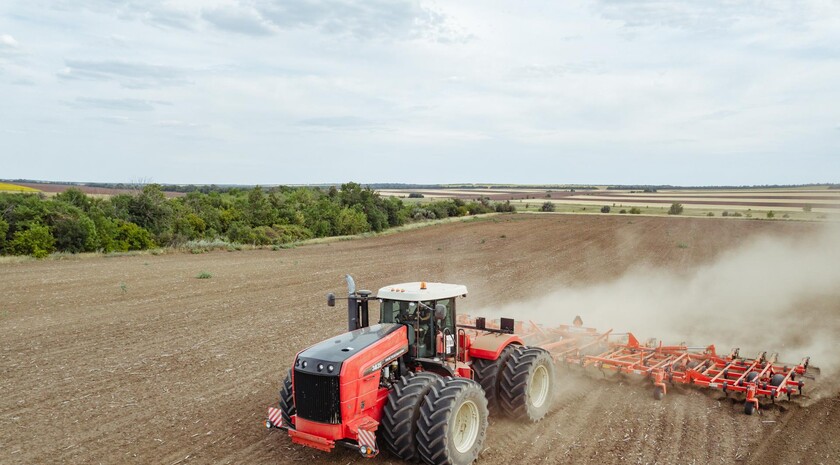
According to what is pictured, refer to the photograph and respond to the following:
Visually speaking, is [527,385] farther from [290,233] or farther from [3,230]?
[290,233]

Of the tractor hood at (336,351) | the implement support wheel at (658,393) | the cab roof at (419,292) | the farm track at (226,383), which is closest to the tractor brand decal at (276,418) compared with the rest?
the farm track at (226,383)

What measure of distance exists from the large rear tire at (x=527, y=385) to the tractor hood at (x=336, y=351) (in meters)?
2.12

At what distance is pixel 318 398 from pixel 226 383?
4.91 m

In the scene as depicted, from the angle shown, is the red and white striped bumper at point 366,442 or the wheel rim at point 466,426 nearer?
the red and white striped bumper at point 366,442

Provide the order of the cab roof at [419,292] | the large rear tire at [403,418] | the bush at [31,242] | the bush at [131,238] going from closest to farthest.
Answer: the large rear tire at [403,418] → the cab roof at [419,292] → the bush at [31,242] → the bush at [131,238]

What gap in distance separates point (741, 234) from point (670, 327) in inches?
1196

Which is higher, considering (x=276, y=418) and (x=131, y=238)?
(x=276, y=418)

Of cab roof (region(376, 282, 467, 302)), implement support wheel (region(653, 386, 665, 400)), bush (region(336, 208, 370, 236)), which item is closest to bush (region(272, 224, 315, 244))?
bush (region(336, 208, 370, 236))

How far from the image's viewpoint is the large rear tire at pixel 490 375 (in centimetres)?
888

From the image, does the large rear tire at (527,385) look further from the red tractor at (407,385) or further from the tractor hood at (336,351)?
the tractor hood at (336,351)

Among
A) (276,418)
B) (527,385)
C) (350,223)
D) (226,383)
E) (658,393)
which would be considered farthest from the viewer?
(350,223)

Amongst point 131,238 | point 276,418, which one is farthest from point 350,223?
point 276,418

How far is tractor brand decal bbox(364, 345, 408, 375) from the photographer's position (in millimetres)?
7238

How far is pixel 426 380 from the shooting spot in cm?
749
